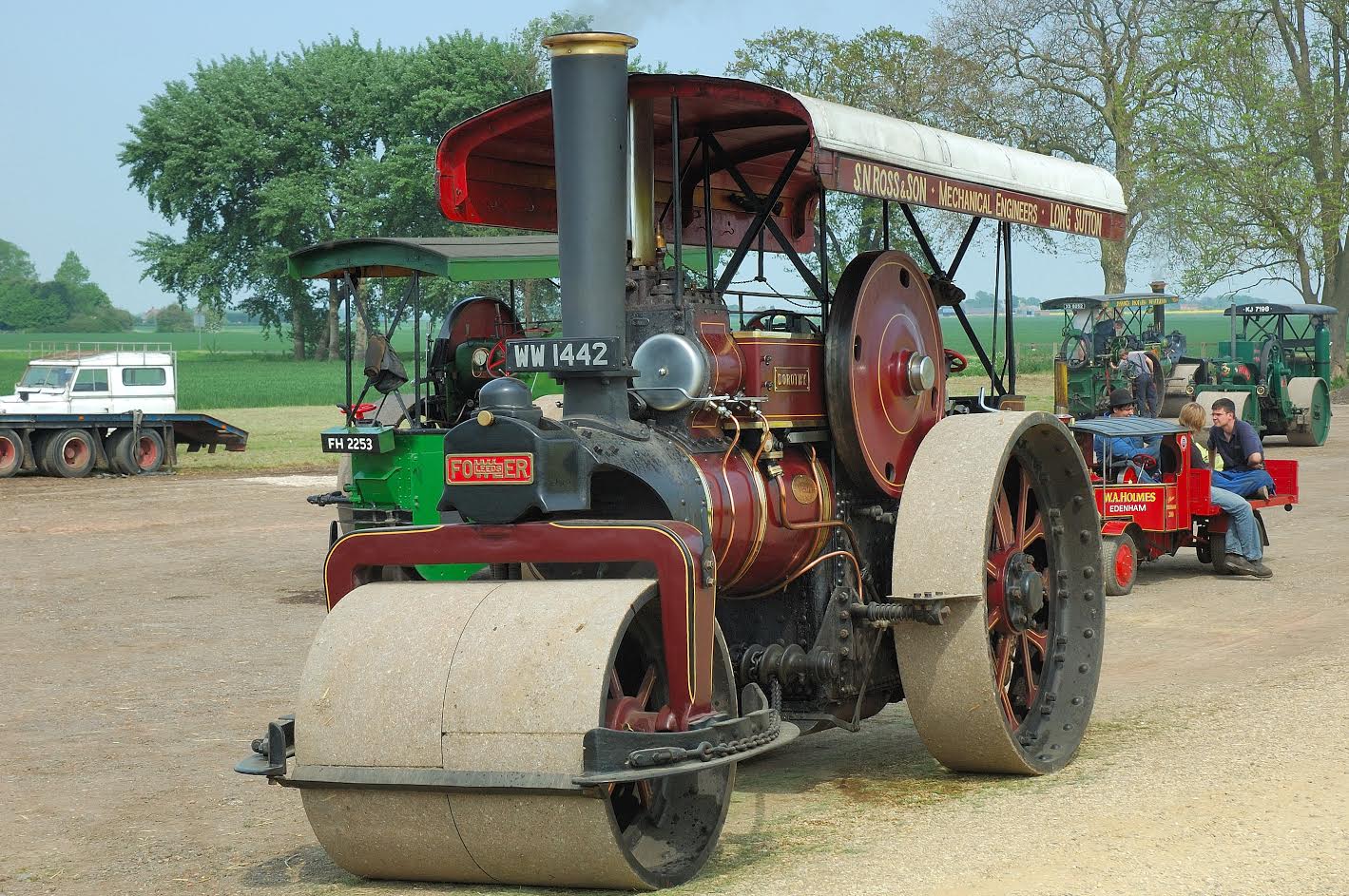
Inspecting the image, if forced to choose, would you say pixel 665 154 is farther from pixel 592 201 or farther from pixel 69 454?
pixel 69 454

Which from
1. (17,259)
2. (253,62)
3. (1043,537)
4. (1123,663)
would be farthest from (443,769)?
(17,259)

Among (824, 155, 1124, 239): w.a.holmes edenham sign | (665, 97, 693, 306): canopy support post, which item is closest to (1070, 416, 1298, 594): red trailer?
(824, 155, 1124, 239): w.a.holmes edenham sign

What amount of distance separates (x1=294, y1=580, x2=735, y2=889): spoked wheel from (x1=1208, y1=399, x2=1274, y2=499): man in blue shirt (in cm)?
831

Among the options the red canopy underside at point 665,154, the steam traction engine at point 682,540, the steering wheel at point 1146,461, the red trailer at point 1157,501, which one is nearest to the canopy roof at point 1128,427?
the red trailer at point 1157,501

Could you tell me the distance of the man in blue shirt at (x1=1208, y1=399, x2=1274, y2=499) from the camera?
1162cm

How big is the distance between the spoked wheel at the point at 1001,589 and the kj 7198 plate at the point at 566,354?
1.18 m

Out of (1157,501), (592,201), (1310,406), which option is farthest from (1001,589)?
(1310,406)

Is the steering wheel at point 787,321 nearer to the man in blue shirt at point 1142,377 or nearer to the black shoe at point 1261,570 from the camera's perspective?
the black shoe at point 1261,570

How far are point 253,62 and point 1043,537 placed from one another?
54.7 meters

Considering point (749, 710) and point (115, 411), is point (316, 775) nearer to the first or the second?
point (749, 710)

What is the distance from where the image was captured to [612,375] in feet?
15.4

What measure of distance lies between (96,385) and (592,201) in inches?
734

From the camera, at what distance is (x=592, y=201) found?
4.69 metres

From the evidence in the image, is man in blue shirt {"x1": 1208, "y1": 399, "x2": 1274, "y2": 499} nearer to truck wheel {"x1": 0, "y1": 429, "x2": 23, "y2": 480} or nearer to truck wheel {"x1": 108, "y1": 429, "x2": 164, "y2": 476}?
truck wheel {"x1": 108, "y1": 429, "x2": 164, "y2": 476}
